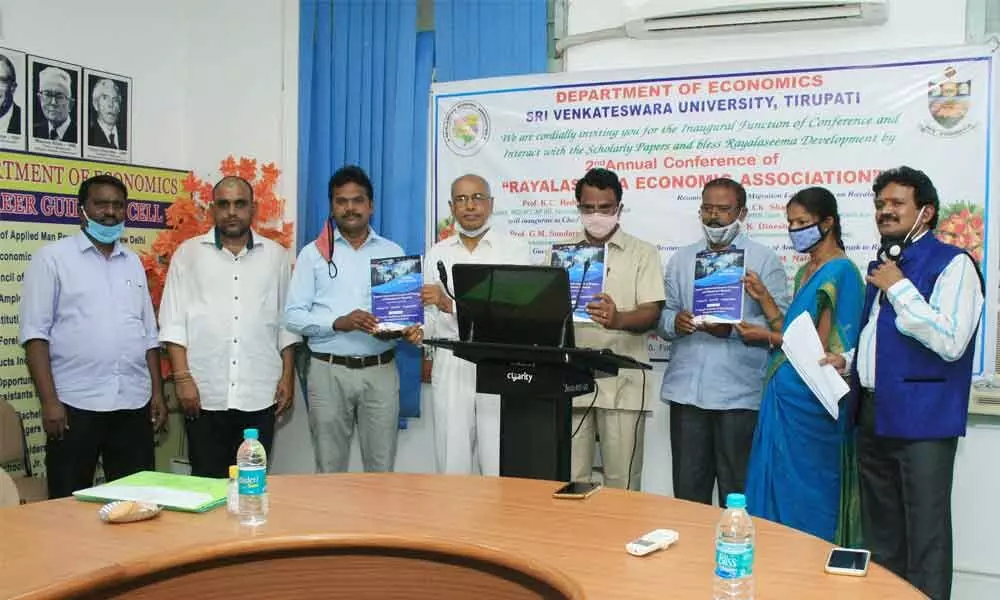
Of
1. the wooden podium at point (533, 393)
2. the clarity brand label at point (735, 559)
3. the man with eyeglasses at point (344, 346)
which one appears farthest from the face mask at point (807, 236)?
the clarity brand label at point (735, 559)

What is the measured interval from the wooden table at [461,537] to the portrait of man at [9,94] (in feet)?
9.49

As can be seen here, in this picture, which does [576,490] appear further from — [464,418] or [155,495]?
[464,418]

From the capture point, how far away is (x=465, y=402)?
4.18 m

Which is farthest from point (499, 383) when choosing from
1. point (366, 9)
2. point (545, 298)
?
point (366, 9)

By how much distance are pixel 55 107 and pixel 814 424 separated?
159 inches

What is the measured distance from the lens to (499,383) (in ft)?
10.1

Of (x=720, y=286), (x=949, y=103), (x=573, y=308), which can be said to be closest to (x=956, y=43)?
(x=949, y=103)

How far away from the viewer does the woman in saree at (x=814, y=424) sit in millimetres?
3525

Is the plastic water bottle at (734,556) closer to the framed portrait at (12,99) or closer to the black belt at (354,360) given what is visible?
the black belt at (354,360)

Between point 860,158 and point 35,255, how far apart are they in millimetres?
3703

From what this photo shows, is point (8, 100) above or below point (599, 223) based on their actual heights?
above

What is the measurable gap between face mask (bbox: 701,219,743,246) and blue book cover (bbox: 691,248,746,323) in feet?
0.62

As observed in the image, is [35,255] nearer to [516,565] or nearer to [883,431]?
[516,565]

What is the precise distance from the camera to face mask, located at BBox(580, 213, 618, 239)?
3938 mm
